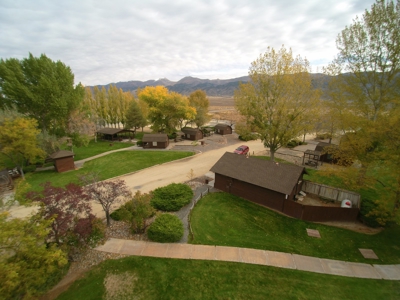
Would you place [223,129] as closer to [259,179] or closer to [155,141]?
[155,141]

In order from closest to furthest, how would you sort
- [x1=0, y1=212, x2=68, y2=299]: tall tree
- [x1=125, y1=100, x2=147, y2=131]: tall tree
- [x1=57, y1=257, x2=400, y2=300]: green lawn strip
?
[x1=0, y1=212, x2=68, y2=299]: tall tree
[x1=57, y1=257, x2=400, y2=300]: green lawn strip
[x1=125, y1=100, x2=147, y2=131]: tall tree

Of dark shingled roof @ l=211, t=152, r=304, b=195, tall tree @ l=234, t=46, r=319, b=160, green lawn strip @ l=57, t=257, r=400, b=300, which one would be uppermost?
tall tree @ l=234, t=46, r=319, b=160

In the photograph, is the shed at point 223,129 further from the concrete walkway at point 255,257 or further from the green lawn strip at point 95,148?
the concrete walkway at point 255,257

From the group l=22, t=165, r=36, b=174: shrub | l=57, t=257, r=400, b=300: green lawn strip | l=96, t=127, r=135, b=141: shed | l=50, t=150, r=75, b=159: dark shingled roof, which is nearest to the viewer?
l=57, t=257, r=400, b=300: green lawn strip

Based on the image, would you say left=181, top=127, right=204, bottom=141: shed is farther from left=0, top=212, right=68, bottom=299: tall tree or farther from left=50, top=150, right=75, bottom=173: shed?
left=0, top=212, right=68, bottom=299: tall tree

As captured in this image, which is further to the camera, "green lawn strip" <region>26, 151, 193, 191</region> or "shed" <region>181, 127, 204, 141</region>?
"shed" <region>181, 127, 204, 141</region>

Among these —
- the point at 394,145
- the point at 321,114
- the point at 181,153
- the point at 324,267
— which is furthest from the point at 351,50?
the point at 181,153

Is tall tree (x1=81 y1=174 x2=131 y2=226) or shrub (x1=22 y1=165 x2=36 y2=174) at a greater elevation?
tall tree (x1=81 y1=174 x2=131 y2=226)

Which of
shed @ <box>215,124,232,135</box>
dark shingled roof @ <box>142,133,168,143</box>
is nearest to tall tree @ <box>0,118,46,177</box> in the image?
dark shingled roof @ <box>142,133,168,143</box>
